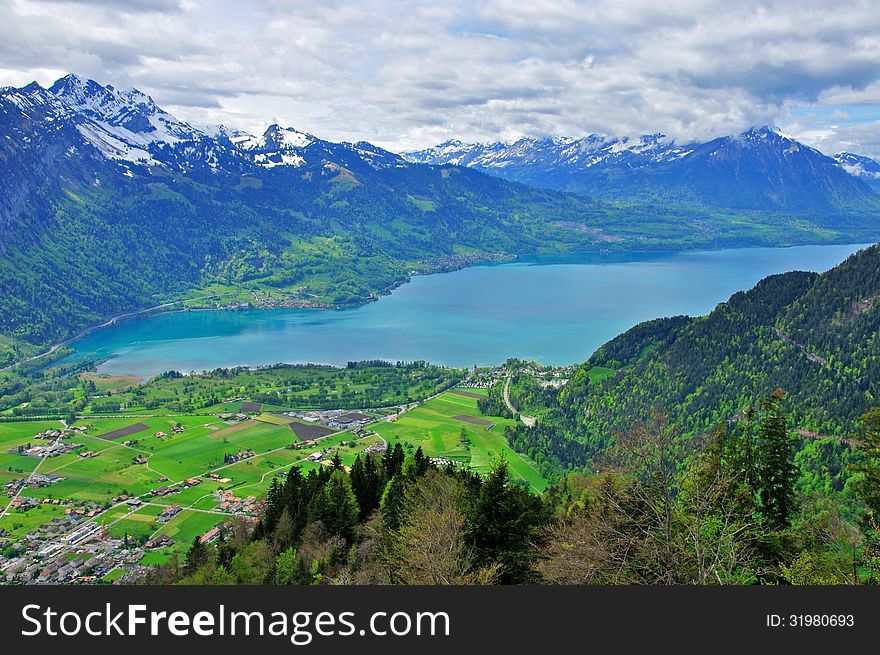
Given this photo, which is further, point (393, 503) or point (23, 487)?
point (23, 487)

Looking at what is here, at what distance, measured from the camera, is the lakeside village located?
4284 cm

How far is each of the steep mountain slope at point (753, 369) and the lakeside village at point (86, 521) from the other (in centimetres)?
1971

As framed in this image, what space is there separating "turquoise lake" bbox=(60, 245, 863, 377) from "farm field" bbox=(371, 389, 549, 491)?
24.4 metres

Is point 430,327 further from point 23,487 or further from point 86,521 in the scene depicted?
point 86,521

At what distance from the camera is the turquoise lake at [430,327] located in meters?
113

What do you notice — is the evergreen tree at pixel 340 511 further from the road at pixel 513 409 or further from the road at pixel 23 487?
the road at pixel 513 409

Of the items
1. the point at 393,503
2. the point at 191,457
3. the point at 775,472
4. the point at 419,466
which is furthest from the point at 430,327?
the point at 775,472

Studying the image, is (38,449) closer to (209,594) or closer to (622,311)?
(209,594)

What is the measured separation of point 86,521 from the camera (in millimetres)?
51531

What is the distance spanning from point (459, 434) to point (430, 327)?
6499 centimetres

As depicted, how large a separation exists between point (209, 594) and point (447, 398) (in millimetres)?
77656

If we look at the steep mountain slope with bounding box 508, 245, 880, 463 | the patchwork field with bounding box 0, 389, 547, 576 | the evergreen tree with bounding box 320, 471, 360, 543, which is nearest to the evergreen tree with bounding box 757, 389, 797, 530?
the evergreen tree with bounding box 320, 471, 360, 543

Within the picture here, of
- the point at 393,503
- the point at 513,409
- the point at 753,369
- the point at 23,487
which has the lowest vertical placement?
the point at 23,487

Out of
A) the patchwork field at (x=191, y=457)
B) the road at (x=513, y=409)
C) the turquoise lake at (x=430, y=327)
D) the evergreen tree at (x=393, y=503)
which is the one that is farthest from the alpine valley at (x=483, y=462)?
the turquoise lake at (x=430, y=327)
